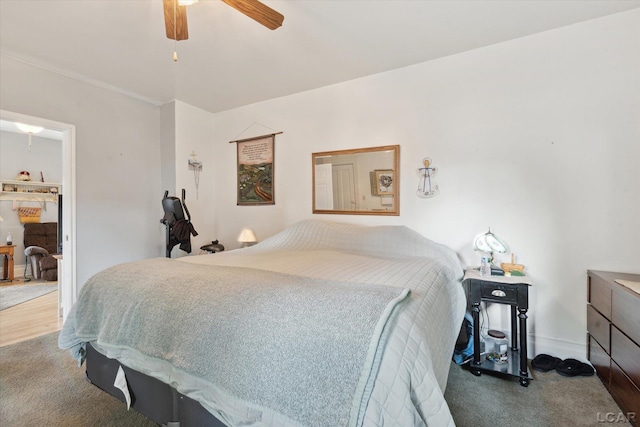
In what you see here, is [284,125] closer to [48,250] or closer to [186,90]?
[186,90]

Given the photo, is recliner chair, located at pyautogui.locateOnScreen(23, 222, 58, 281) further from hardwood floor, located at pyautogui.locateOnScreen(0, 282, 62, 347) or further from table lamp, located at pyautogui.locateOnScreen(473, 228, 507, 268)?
table lamp, located at pyautogui.locateOnScreen(473, 228, 507, 268)

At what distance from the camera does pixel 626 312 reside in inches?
62.8

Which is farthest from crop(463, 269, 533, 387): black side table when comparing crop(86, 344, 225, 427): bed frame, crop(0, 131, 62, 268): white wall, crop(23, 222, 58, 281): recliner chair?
crop(0, 131, 62, 268): white wall

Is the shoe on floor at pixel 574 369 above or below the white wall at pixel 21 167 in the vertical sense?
below

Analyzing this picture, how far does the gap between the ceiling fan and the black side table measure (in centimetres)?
213

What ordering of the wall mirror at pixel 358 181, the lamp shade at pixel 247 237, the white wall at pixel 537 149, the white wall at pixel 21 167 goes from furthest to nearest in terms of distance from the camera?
the white wall at pixel 21 167
the lamp shade at pixel 247 237
the wall mirror at pixel 358 181
the white wall at pixel 537 149

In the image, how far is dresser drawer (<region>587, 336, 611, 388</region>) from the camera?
1812mm

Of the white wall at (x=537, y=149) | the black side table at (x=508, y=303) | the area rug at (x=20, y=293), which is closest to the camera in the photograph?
the black side table at (x=508, y=303)

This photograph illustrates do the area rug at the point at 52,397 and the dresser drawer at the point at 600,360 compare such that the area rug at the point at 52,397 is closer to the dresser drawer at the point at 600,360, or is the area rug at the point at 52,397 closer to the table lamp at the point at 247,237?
the table lamp at the point at 247,237

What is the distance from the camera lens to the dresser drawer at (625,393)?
146cm

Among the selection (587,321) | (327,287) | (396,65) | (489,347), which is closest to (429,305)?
(327,287)

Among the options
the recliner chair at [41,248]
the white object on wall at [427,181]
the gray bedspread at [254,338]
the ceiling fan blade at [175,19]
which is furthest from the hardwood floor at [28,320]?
the white object on wall at [427,181]

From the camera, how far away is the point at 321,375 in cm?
91

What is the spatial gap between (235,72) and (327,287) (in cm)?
250
